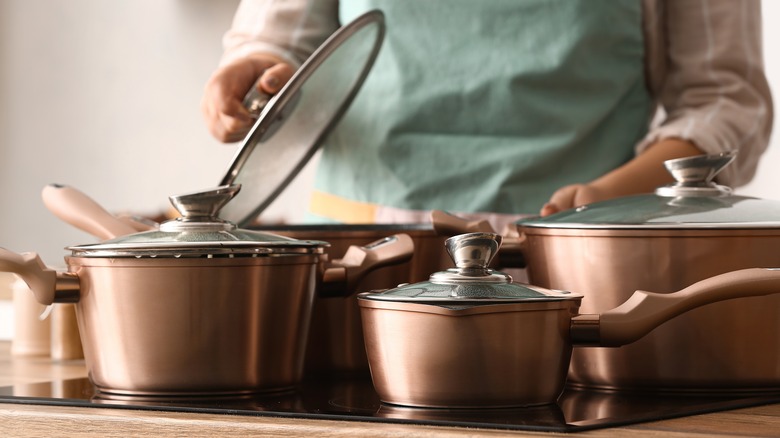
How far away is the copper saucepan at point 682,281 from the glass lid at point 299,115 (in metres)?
0.19

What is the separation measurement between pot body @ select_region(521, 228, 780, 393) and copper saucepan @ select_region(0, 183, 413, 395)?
5.4 inches

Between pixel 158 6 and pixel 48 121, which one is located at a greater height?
pixel 158 6

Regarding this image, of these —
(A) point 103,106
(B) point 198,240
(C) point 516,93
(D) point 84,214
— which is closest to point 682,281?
(B) point 198,240

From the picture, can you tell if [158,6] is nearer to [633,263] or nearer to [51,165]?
[51,165]

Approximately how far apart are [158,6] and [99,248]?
9.29 feet

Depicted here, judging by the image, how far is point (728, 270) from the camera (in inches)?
18.4

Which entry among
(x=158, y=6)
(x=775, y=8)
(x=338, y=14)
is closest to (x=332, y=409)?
(x=338, y=14)

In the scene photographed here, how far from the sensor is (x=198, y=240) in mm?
437

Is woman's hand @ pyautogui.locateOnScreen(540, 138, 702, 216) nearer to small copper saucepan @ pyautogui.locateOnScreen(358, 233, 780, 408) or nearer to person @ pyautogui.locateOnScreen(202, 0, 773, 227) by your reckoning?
person @ pyautogui.locateOnScreen(202, 0, 773, 227)

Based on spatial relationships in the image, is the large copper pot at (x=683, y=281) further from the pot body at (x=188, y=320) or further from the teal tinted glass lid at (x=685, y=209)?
the pot body at (x=188, y=320)

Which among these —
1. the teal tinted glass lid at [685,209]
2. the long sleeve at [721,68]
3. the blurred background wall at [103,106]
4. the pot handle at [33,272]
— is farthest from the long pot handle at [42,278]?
the blurred background wall at [103,106]

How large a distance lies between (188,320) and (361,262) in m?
0.10

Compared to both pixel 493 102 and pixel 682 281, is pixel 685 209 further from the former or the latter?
pixel 493 102

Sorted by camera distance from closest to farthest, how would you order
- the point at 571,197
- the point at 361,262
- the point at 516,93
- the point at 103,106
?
1. the point at 361,262
2. the point at 571,197
3. the point at 516,93
4. the point at 103,106
